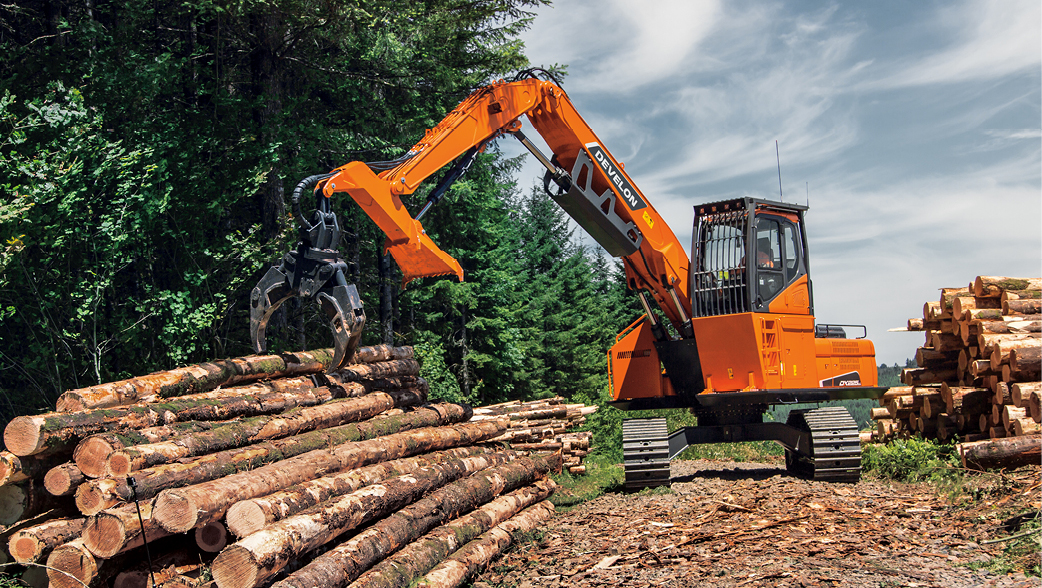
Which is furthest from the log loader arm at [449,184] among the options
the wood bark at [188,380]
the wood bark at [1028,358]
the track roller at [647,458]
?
the wood bark at [1028,358]

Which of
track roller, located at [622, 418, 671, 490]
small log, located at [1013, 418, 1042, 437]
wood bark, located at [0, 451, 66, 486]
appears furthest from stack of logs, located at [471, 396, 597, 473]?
wood bark, located at [0, 451, 66, 486]

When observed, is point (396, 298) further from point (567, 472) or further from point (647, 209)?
point (647, 209)

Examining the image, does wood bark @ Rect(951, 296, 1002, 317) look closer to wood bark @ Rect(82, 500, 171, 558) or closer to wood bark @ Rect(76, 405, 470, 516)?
wood bark @ Rect(76, 405, 470, 516)

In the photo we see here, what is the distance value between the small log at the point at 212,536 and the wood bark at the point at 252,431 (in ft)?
2.62

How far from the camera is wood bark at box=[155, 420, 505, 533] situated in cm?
604

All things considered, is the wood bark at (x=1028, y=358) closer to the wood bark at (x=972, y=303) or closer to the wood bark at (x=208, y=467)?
the wood bark at (x=972, y=303)

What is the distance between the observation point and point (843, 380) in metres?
11.1

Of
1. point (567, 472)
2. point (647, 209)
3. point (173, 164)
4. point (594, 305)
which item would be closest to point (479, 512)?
point (647, 209)

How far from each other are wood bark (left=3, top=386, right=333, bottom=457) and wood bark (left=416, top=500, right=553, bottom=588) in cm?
269

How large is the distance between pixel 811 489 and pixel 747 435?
66.3 inches

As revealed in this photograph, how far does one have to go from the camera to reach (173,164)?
15602 millimetres

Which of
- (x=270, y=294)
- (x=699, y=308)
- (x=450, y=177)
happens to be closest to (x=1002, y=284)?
(x=699, y=308)

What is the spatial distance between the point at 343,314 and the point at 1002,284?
10533mm

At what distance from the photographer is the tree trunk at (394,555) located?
19.6 feet
